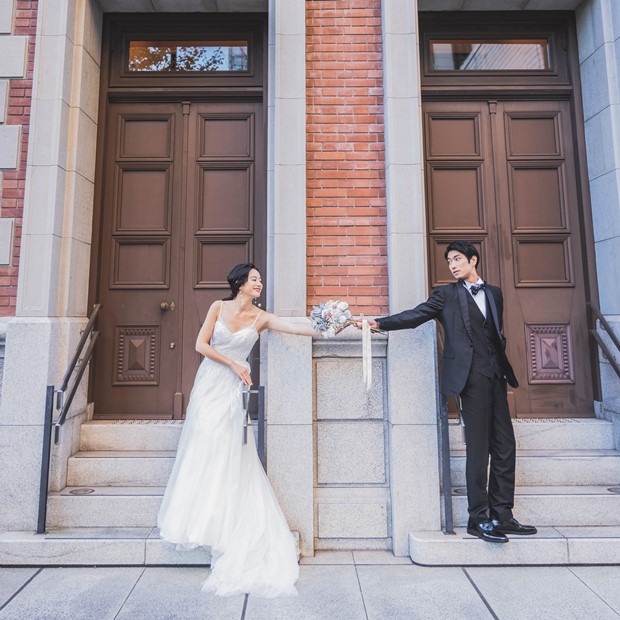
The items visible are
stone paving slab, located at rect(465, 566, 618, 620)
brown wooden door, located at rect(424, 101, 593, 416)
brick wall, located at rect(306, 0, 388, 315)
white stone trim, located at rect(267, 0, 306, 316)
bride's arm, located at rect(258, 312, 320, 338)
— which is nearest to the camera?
stone paving slab, located at rect(465, 566, 618, 620)

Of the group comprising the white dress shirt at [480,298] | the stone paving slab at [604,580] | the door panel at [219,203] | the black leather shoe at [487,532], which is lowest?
the stone paving slab at [604,580]

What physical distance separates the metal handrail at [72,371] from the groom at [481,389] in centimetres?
272

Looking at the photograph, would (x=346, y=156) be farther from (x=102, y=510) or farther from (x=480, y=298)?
(x=102, y=510)

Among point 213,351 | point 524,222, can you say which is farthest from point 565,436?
point 213,351

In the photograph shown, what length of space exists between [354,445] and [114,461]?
228cm

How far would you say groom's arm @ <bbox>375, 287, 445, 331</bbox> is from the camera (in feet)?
12.2

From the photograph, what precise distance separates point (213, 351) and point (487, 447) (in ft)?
7.78

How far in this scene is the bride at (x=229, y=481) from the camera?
11.0 feet

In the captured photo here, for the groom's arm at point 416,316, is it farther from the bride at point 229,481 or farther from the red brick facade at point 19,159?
the red brick facade at point 19,159

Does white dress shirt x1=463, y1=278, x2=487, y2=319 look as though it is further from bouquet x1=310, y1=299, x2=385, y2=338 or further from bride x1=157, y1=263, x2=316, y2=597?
bride x1=157, y1=263, x2=316, y2=597

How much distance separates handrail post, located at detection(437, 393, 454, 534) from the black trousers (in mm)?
169

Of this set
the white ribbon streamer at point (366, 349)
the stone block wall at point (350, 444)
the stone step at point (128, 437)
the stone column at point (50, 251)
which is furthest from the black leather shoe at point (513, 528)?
the stone column at point (50, 251)

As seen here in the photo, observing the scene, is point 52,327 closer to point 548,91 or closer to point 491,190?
point 491,190

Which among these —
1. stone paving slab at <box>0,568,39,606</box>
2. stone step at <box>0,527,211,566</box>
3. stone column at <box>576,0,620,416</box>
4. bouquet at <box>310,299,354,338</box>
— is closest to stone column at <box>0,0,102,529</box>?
stone step at <box>0,527,211,566</box>
